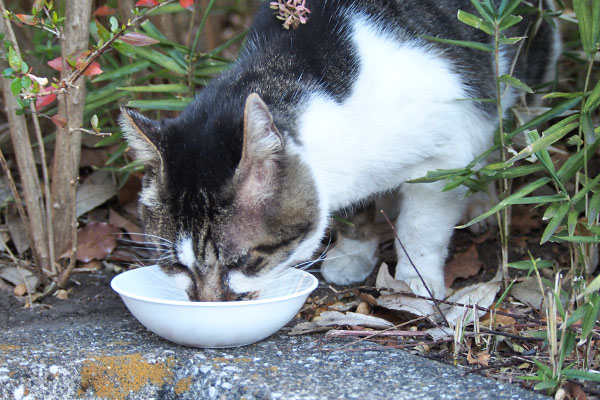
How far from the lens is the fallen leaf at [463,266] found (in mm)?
2469

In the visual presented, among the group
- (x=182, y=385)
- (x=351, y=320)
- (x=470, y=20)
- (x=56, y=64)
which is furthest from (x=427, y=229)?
(x=56, y=64)

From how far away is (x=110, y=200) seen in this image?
9.87 ft

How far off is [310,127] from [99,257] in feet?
3.87

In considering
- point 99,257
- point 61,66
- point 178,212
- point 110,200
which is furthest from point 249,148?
point 110,200

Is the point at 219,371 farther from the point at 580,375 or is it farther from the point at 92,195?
the point at 92,195

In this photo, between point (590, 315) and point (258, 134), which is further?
point (258, 134)

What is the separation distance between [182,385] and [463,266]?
1.27 meters

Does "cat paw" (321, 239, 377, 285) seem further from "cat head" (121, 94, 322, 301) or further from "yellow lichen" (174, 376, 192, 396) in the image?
"yellow lichen" (174, 376, 192, 396)

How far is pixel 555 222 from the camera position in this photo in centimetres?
182

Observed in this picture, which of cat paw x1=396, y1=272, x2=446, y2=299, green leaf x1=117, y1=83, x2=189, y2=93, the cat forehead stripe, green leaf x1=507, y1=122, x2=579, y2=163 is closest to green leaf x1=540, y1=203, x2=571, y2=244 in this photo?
green leaf x1=507, y1=122, x2=579, y2=163

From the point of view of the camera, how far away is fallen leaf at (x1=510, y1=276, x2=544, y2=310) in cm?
212

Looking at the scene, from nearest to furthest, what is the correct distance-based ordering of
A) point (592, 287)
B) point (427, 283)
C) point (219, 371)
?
point (592, 287) → point (219, 371) → point (427, 283)

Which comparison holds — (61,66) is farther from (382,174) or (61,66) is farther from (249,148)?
(382,174)

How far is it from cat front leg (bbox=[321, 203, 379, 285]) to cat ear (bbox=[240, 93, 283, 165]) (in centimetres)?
87
